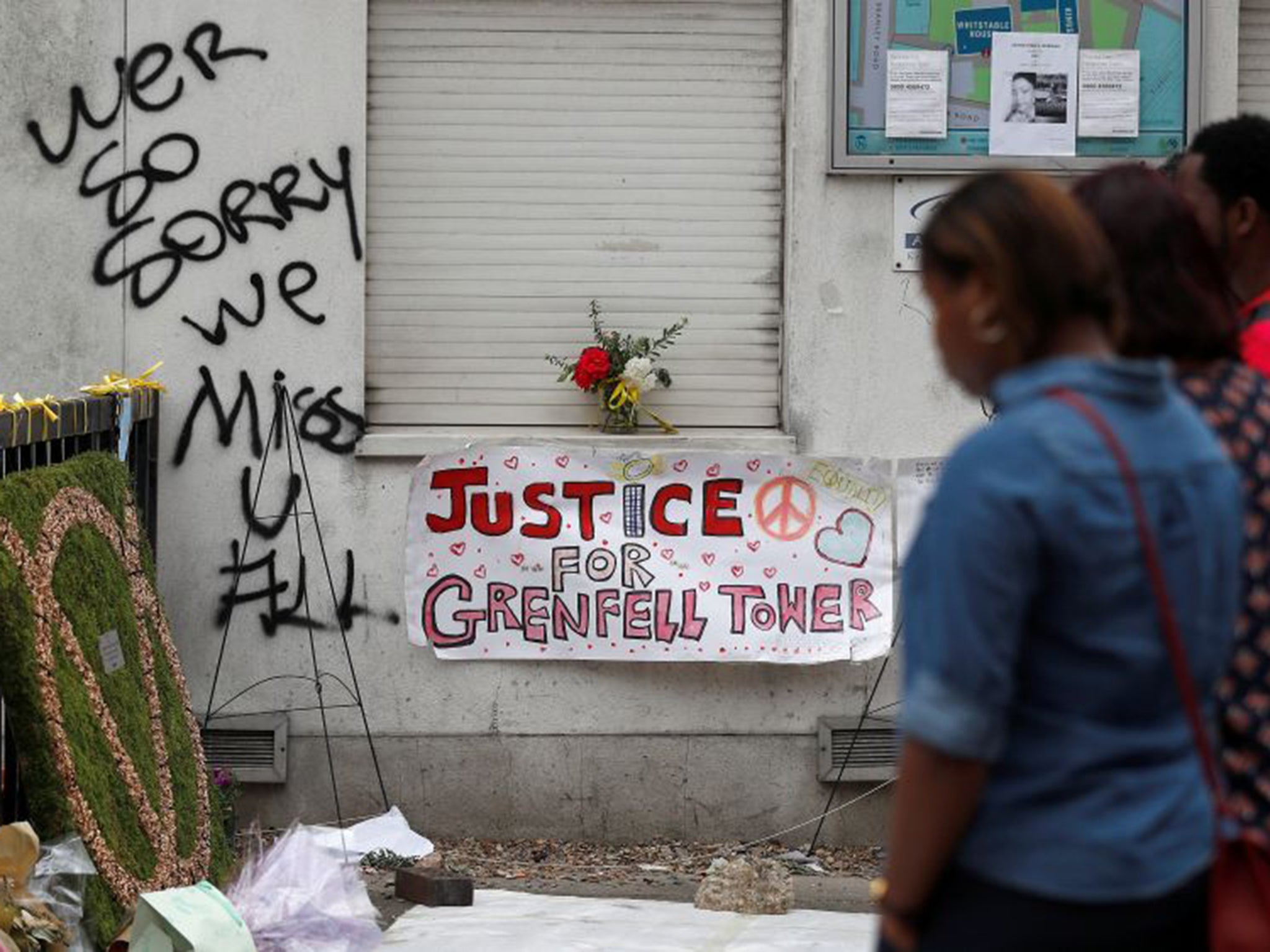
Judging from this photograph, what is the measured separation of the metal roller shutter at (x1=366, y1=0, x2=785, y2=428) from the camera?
26.5ft

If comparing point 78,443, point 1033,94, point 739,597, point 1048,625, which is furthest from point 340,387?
point 1048,625

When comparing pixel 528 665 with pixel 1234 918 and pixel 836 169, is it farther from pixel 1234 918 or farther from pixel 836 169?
pixel 1234 918

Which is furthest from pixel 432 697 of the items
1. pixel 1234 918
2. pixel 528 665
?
pixel 1234 918

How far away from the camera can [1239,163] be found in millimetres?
3719

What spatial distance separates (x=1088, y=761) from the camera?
244 cm

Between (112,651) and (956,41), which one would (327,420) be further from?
(956,41)

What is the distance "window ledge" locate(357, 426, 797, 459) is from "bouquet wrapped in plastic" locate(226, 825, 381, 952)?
1604 mm

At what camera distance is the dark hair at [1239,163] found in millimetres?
3713

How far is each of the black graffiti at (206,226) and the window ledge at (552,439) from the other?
1.71 ft

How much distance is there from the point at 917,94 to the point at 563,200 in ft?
4.44

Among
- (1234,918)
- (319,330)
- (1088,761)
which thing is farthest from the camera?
(319,330)

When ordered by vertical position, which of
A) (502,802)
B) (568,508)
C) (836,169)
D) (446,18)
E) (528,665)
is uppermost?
(446,18)

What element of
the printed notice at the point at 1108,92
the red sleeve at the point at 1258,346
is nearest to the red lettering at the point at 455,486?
the printed notice at the point at 1108,92

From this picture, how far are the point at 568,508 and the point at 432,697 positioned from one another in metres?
0.85
